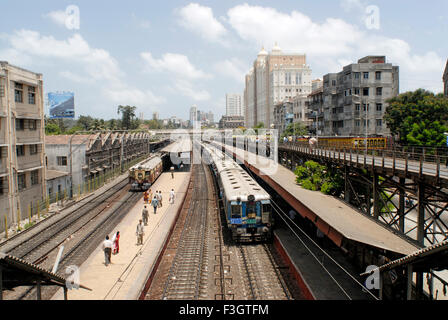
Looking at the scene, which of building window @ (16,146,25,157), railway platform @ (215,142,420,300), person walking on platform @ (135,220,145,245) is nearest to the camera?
railway platform @ (215,142,420,300)

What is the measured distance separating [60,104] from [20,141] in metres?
22.4

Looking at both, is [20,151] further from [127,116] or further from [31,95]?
[127,116]

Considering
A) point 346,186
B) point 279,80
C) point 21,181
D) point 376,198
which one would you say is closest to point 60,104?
point 21,181

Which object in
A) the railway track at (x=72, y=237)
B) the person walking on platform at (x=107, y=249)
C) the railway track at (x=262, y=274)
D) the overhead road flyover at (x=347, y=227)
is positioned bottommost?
the railway track at (x=262, y=274)

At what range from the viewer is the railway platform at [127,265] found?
13594 mm

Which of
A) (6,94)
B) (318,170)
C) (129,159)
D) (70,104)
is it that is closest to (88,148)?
(70,104)

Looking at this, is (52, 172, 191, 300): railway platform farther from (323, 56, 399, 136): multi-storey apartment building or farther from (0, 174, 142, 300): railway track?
(323, 56, 399, 136): multi-storey apartment building

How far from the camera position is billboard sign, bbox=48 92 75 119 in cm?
4803

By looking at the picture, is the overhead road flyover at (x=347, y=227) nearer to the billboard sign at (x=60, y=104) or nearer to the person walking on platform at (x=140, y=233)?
the person walking on platform at (x=140, y=233)

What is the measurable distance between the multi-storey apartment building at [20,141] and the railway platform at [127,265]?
345 inches

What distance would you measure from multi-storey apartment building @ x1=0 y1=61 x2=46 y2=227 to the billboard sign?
17.8 metres

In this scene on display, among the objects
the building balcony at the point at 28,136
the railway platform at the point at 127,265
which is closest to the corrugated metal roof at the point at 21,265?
the railway platform at the point at 127,265

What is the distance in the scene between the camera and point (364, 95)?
5381 cm

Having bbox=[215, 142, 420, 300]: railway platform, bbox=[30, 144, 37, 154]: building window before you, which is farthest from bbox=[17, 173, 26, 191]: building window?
bbox=[215, 142, 420, 300]: railway platform
